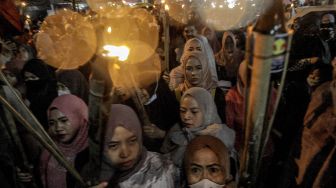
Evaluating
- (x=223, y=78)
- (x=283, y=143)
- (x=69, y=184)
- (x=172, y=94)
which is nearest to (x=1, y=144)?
(x=69, y=184)

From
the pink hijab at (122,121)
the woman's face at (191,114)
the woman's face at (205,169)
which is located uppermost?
the pink hijab at (122,121)

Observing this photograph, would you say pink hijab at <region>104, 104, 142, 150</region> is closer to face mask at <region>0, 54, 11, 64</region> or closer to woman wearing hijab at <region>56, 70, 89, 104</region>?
woman wearing hijab at <region>56, 70, 89, 104</region>

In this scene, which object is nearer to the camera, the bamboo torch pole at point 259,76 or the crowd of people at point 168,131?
the bamboo torch pole at point 259,76

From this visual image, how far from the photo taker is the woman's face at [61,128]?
281 cm

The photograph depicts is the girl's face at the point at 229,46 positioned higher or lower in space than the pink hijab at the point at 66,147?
higher

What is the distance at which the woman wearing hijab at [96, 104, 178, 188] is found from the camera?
244 centimetres

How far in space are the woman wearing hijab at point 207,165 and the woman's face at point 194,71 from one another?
151cm

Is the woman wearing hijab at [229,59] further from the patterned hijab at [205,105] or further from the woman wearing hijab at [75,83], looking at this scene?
the woman wearing hijab at [75,83]

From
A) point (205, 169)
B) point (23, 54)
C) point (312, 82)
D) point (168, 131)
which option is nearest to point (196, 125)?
point (168, 131)

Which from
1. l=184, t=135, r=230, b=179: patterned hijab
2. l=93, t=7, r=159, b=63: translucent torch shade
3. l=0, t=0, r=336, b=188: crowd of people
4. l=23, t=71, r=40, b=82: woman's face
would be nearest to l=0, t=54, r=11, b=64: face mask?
l=0, t=0, r=336, b=188: crowd of people

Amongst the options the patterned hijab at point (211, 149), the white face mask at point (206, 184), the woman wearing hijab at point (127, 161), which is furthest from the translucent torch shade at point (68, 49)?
the white face mask at point (206, 184)

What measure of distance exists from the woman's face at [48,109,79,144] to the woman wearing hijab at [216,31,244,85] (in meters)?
2.70

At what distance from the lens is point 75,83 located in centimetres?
427

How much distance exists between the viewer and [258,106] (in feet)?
3.44
